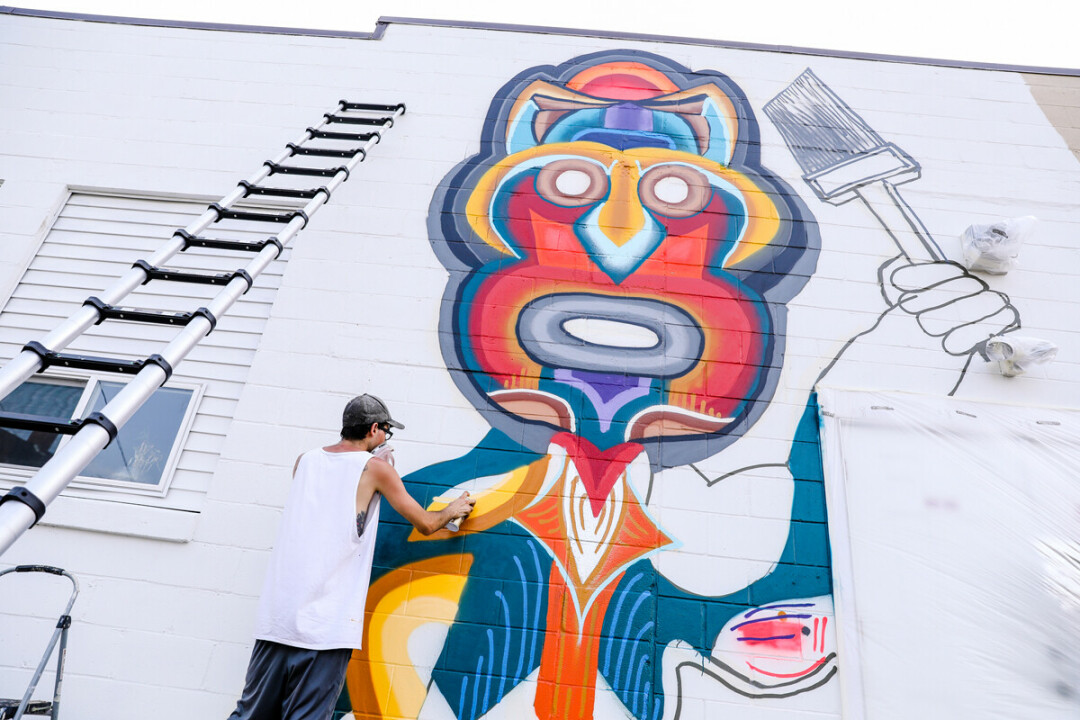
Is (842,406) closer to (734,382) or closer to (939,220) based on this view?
(734,382)

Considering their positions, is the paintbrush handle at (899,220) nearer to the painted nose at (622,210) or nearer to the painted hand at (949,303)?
the painted hand at (949,303)

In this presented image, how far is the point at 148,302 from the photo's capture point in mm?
3926

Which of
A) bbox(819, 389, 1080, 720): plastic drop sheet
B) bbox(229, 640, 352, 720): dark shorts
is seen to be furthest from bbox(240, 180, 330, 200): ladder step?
bbox(819, 389, 1080, 720): plastic drop sheet

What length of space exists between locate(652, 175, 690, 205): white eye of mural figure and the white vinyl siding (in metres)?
2.28

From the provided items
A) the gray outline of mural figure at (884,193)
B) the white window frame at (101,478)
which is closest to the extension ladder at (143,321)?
the white window frame at (101,478)

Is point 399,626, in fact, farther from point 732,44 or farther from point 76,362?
point 732,44

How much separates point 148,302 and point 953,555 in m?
4.42

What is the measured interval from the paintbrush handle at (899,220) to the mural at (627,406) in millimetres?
21

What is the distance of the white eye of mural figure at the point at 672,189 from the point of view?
4.15 metres

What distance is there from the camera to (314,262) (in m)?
3.98

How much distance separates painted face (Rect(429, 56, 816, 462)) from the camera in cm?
363

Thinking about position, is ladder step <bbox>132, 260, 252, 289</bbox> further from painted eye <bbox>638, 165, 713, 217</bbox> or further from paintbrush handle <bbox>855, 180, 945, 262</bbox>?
paintbrush handle <bbox>855, 180, 945, 262</bbox>

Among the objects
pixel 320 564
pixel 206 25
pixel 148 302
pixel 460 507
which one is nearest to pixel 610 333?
pixel 460 507

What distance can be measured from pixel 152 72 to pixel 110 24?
58cm
